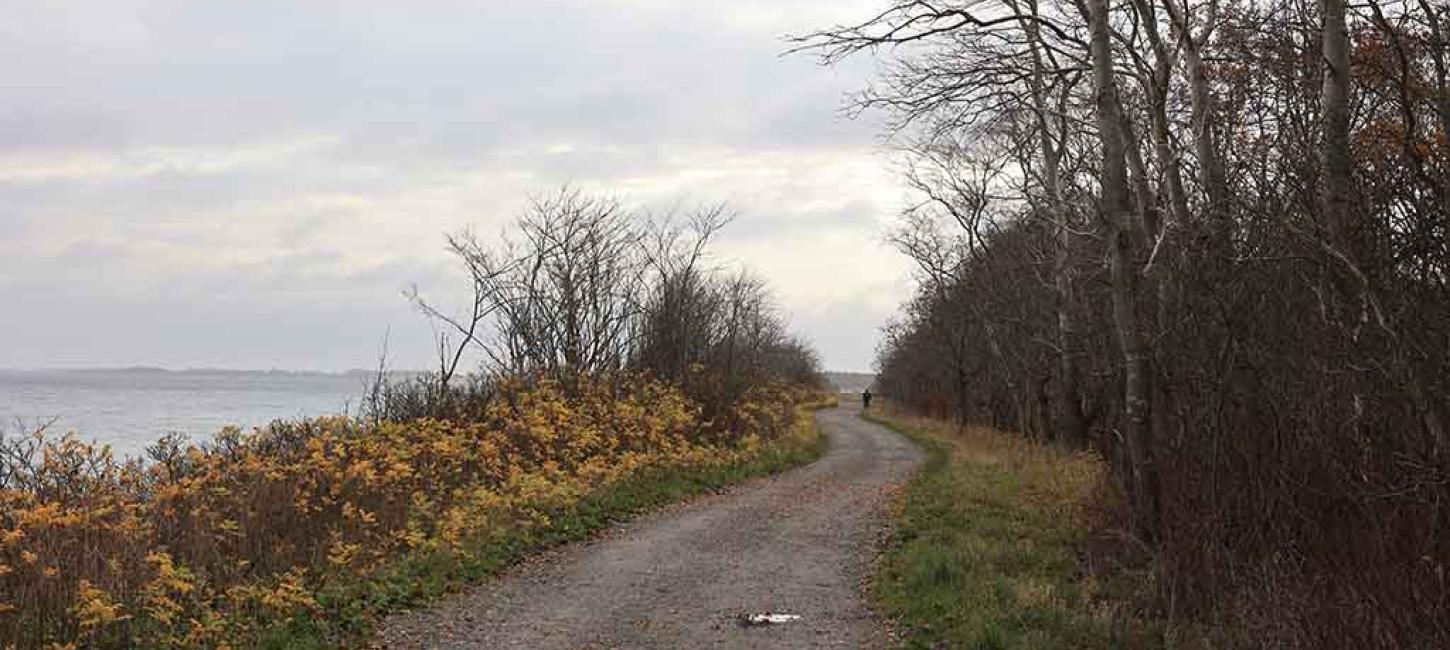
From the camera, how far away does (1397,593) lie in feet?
21.0

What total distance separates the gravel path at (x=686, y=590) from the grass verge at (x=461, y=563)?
248 mm

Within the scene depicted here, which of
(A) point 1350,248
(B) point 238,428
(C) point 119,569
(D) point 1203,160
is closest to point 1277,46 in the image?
(D) point 1203,160

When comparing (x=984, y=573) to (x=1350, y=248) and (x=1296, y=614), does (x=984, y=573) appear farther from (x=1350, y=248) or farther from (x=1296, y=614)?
(x=1350, y=248)

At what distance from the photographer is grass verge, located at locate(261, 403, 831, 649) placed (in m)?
9.12

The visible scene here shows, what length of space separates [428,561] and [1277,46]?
10.1m

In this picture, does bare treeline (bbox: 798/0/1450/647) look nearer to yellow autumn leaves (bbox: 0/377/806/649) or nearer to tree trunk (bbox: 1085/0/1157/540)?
tree trunk (bbox: 1085/0/1157/540)

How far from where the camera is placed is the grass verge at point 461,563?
912cm

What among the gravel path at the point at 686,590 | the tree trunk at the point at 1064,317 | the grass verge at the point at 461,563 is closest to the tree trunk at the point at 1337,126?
the gravel path at the point at 686,590

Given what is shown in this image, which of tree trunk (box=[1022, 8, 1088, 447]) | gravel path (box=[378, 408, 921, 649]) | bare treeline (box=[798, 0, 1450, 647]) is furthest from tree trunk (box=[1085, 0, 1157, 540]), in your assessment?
tree trunk (box=[1022, 8, 1088, 447])

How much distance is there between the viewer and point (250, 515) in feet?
36.9

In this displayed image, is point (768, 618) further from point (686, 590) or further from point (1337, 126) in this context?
point (1337, 126)

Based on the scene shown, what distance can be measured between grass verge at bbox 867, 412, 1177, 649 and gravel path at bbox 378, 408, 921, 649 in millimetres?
464

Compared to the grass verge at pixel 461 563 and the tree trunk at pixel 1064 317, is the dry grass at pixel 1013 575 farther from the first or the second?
the tree trunk at pixel 1064 317

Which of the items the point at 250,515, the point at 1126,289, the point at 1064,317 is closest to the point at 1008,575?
the point at 1126,289
